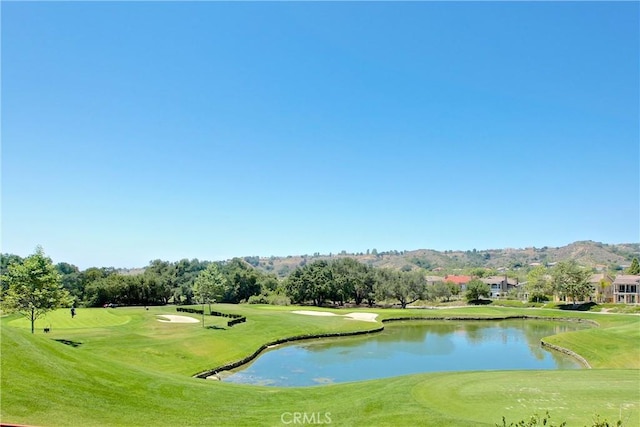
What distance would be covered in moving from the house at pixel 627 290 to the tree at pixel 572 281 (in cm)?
1626

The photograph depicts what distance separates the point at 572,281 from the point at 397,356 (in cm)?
5794

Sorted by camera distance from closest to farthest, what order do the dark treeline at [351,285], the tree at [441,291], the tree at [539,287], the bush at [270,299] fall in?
the dark treeline at [351,285] → the tree at [539,287] → the bush at [270,299] → the tree at [441,291]

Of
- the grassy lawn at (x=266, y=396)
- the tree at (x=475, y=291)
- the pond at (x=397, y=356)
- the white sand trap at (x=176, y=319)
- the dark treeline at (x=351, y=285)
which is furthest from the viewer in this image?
the tree at (x=475, y=291)

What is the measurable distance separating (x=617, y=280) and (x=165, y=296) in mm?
100184

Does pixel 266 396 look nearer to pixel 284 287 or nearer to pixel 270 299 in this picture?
pixel 270 299

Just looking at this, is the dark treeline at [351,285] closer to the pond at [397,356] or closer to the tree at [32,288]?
the pond at [397,356]

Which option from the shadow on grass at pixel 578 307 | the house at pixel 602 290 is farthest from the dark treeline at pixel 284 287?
the house at pixel 602 290

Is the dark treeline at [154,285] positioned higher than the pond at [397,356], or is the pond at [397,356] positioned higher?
the dark treeline at [154,285]

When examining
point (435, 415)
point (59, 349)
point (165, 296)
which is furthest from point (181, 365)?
point (165, 296)

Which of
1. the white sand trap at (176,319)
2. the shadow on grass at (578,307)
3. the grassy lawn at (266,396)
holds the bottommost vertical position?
the shadow on grass at (578,307)

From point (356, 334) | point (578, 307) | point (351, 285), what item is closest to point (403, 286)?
point (351, 285)

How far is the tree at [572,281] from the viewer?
7812 centimetres

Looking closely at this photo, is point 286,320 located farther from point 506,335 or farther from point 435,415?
point 435,415

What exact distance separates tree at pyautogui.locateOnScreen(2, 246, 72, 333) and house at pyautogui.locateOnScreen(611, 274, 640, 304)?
103 m
